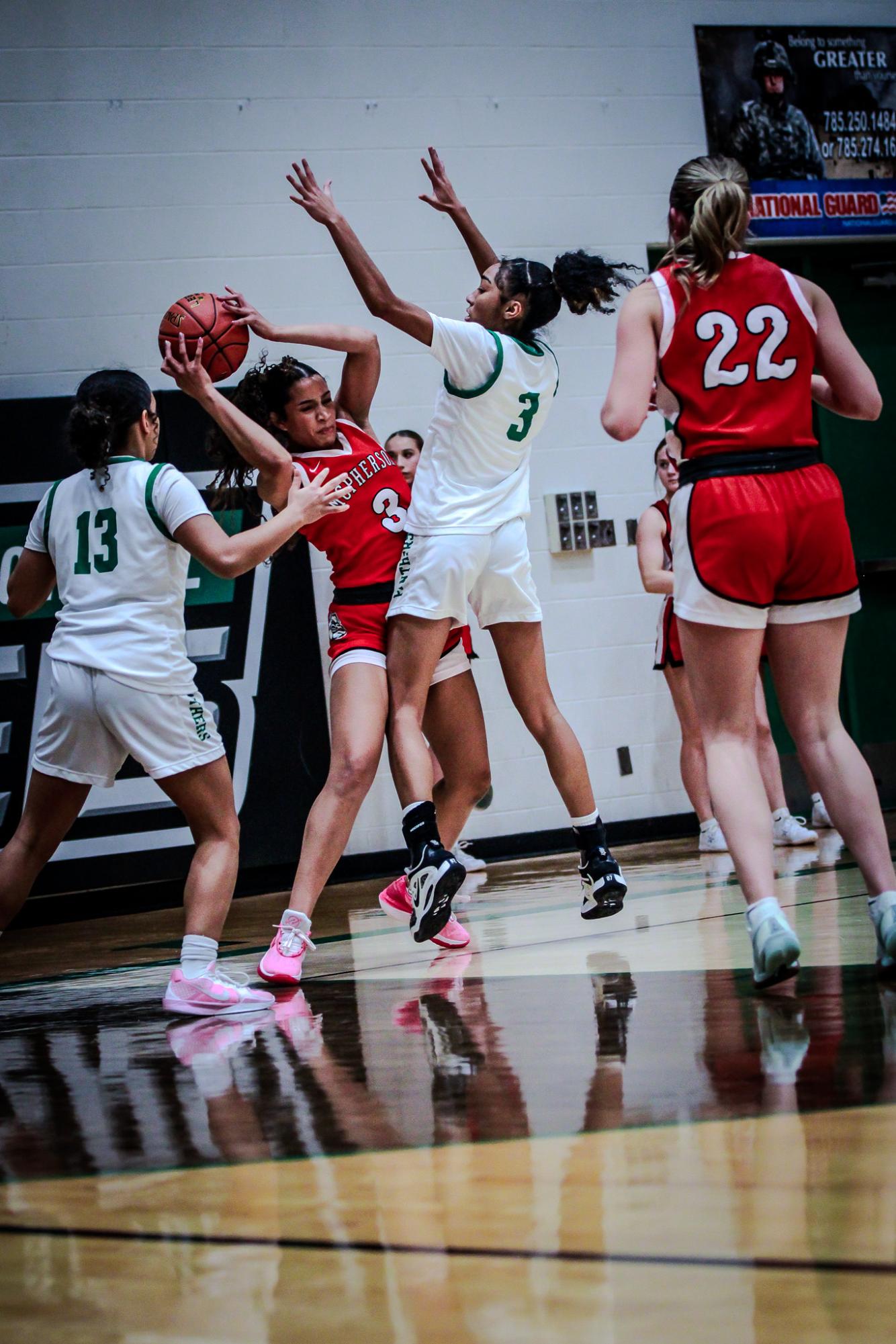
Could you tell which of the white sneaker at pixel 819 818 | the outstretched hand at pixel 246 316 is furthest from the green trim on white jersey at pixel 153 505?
the white sneaker at pixel 819 818

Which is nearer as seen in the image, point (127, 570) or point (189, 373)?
point (127, 570)

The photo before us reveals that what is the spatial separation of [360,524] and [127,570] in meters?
0.89

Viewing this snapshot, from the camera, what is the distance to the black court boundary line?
1.31 metres

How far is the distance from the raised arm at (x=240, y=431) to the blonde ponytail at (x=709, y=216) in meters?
1.22

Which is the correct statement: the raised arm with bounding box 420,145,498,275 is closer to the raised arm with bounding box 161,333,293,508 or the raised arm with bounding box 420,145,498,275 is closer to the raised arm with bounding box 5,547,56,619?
the raised arm with bounding box 161,333,293,508

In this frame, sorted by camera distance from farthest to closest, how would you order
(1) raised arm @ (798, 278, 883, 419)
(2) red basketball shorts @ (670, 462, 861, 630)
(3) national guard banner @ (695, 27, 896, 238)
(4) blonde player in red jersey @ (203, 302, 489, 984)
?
(3) national guard banner @ (695, 27, 896, 238) < (4) blonde player in red jersey @ (203, 302, 489, 984) < (1) raised arm @ (798, 278, 883, 419) < (2) red basketball shorts @ (670, 462, 861, 630)

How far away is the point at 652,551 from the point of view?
6.73 metres

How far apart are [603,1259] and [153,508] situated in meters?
2.29

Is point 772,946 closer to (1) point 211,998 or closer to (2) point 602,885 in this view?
(1) point 211,998

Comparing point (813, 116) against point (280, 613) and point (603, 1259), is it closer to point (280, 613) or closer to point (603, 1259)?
point (280, 613)

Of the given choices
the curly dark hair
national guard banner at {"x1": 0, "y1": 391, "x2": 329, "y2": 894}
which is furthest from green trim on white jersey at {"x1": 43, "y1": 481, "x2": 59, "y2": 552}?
national guard banner at {"x1": 0, "y1": 391, "x2": 329, "y2": 894}

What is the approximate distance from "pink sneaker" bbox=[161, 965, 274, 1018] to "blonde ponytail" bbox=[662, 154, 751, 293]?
72.5 inches

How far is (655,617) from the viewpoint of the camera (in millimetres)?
8047

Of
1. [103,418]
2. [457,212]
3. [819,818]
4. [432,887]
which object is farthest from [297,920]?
[819,818]
